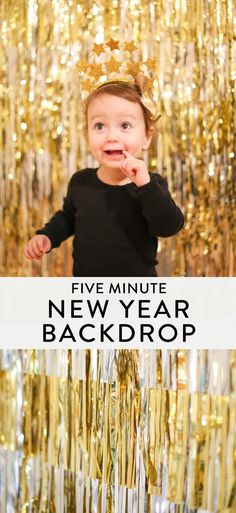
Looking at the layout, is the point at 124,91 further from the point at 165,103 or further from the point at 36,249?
the point at 36,249

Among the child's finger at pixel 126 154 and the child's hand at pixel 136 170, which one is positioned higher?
the child's finger at pixel 126 154

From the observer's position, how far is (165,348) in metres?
0.87

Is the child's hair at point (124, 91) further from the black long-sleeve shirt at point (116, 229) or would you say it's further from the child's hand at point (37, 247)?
the child's hand at point (37, 247)

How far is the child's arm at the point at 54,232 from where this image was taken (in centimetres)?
87

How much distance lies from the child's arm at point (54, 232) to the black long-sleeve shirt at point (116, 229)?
0.01 metres

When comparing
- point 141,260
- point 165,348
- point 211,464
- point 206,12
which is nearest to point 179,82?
point 206,12

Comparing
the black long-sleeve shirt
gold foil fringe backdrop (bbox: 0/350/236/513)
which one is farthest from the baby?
gold foil fringe backdrop (bbox: 0/350/236/513)

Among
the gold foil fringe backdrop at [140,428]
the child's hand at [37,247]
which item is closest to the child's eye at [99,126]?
the child's hand at [37,247]

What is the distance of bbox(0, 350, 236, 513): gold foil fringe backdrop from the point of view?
863mm

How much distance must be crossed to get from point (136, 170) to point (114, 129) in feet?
0.20

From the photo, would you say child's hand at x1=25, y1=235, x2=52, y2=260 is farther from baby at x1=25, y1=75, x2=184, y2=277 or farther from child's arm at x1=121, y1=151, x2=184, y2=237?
child's arm at x1=121, y1=151, x2=184, y2=237

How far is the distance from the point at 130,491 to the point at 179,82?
56cm

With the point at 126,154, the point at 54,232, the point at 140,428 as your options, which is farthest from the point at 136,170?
the point at 140,428

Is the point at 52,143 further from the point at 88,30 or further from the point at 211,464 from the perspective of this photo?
the point at 211,464
